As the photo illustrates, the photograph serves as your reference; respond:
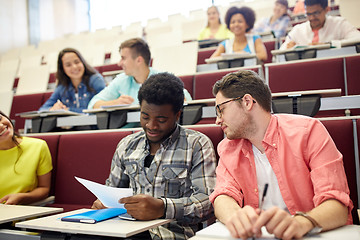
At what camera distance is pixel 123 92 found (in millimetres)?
1628

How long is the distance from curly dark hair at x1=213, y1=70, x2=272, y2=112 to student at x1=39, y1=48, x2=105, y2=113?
1178 millimetres

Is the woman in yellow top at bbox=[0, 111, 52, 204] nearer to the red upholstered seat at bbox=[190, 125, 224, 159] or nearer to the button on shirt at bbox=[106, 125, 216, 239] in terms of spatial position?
the button on shirt at bbox=[106, 125, 216, 239]

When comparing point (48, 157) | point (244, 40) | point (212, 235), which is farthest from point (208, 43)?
point (212, 235)

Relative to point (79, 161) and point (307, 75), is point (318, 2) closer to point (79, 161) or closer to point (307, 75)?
point (307, 75)

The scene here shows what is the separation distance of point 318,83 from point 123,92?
892 mm

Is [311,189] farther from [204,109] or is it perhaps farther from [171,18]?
[171,18]

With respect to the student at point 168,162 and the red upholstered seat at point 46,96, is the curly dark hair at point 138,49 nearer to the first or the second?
the student at point 168,162

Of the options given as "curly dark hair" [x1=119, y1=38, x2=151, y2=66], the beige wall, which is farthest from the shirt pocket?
the beige wall

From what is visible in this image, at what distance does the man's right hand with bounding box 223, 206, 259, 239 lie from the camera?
493 millimetres

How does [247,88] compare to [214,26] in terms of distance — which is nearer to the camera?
[247,88]

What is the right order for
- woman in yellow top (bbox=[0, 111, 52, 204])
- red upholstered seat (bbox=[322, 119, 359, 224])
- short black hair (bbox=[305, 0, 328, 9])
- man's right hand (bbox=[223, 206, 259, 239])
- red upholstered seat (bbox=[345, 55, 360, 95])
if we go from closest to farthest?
man's right hand (bbox=[223, 206, 259, 239])
red upholstered seat (bbox=[322, 119, 359, 224])
woman in yellow top (bbox=[0, 111, 52, 204])
red upholstered seat (bbox=[345, 55, 360, 95])
short black hair (bbox=[305, 0, 328, 9])

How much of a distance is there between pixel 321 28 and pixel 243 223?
1857 millimetres

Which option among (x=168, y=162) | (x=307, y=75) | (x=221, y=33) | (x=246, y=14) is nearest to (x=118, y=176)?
(x=168, y=162)

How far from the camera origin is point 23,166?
1158mm
